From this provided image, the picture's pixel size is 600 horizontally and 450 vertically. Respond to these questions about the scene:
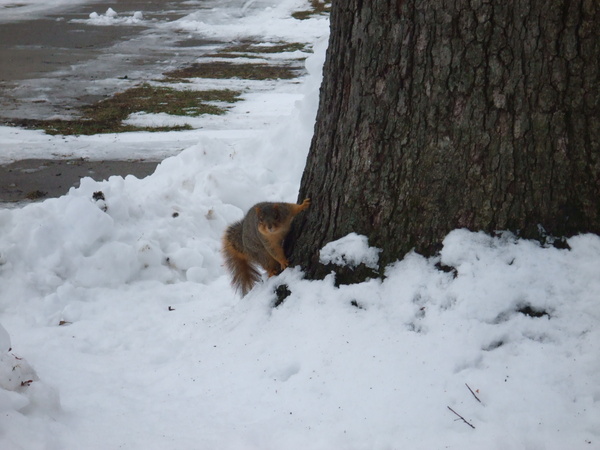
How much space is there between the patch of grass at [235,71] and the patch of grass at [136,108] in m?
1.16

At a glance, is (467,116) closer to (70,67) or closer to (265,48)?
(70,67)

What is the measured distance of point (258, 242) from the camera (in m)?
4.08

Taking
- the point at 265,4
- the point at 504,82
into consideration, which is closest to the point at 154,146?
the point at 504,82

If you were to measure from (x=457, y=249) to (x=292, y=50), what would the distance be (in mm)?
12697

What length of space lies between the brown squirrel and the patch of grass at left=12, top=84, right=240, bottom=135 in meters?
4.86

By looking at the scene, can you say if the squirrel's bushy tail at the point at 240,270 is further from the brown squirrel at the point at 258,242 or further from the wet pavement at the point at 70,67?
the wet pavement at the point at 70,67

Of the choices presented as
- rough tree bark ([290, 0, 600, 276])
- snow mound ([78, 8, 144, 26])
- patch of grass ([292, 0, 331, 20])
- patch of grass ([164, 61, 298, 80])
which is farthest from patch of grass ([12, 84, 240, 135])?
patch of grass ([292, 0, 331, 20])

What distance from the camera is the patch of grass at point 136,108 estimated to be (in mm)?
9109

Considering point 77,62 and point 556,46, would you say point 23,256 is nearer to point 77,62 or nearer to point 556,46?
point 556,46

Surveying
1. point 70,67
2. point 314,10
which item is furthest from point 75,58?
point 314,10

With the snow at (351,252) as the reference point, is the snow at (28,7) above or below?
above

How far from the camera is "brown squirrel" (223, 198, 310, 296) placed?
12.5 ft

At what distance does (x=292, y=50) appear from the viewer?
1495 cm

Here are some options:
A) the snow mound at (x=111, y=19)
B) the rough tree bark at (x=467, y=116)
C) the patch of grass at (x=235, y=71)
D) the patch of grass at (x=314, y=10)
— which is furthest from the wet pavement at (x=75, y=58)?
the rough tree bark at (x=467, y=116)
